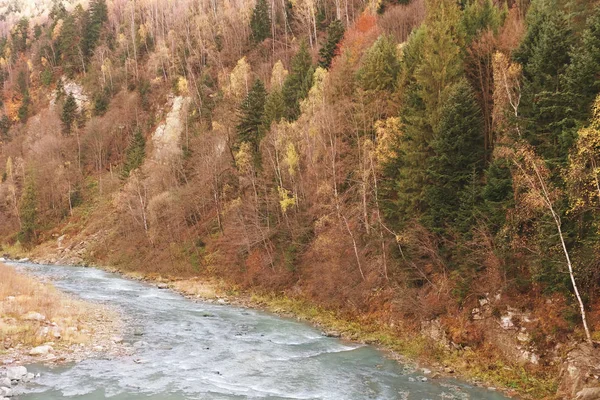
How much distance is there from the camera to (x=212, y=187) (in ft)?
177

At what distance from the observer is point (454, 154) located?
24.5 metres

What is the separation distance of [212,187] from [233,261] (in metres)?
12.1

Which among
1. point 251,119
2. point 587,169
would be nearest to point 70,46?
point 251,119

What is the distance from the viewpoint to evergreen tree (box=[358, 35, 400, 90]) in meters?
35.2

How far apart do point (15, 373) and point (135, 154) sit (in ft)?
214

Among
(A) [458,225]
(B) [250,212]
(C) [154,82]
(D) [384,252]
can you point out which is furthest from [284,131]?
(C) [154,82]

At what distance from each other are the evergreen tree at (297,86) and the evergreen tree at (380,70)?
11.9 metres

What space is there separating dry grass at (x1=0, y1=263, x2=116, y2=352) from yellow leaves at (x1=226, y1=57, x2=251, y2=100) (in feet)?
147

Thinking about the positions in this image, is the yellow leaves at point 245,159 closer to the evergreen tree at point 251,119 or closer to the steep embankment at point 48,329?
the evergreen tree at point 251,119

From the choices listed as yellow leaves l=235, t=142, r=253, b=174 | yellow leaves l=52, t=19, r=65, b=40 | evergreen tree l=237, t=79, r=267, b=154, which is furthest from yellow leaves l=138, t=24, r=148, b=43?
yellow leaves l=235, t=142, r=253, b=174

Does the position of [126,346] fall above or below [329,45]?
below

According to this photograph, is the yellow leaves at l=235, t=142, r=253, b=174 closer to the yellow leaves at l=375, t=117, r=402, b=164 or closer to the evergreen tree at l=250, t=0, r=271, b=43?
the yellow leaves at l=375, t=117, r=402, b=164

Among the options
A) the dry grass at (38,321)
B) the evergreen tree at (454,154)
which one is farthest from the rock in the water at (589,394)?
the dry grass at (38,321)

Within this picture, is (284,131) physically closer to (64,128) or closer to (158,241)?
(158,241)
